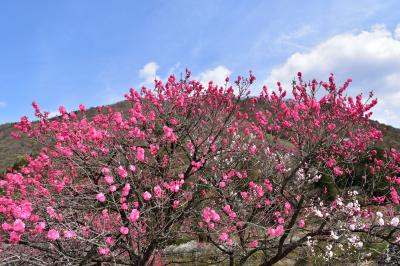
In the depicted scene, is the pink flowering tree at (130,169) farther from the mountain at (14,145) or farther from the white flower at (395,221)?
the mountain at (14,145)

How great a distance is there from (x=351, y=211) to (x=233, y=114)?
328cm

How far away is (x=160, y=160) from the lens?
669cm

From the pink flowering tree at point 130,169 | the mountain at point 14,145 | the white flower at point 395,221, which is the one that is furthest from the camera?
the mountain at point 14,145

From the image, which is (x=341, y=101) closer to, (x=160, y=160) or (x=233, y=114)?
(x=233, y=114)

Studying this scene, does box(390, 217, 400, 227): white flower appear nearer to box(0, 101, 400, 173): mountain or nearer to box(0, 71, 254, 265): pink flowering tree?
box(0, 71, 254, 265): pink flowering tree

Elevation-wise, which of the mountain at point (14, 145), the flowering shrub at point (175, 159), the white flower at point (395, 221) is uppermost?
the mountain at point (14, 145)

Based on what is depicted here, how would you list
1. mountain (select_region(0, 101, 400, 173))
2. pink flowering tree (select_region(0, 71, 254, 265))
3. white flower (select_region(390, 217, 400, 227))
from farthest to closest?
mountain (select_region(0, 101, 400, 173)), white flower (select_region(390, 217, 400, 227)), pink flowering tree (select_region(0, 71, 254, 265))

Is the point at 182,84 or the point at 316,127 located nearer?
the point at 316,127

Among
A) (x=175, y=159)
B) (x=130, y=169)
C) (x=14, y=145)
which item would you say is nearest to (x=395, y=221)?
(x=175, y=159)

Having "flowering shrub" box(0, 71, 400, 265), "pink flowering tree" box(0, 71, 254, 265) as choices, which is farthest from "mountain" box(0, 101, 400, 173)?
"pink flowering tree" box(0, 71, 254, 265)

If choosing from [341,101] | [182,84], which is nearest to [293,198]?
[341,101]

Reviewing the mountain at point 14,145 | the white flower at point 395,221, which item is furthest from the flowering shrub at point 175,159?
the mountain at point 14,145

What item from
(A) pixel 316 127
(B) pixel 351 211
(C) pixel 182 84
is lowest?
(B) pixel 351 211

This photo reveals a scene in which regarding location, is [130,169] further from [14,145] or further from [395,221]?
[14,145]
